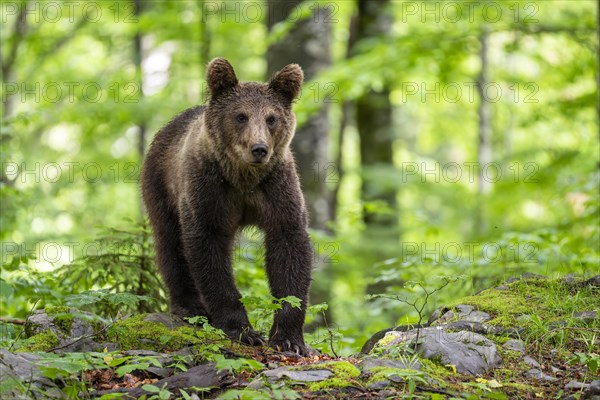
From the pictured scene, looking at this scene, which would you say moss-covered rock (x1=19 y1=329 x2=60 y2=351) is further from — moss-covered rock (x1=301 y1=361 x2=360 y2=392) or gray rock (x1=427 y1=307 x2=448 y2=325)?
gray rock (x1=427 y1=307 x2=448 y2=325)

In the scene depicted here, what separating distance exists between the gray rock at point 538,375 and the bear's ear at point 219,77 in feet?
11.0

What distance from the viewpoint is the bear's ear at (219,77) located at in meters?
6.12

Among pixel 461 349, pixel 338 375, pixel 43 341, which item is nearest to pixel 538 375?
pixel 461 349

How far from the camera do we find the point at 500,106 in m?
23.8

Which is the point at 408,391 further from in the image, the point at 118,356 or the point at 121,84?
the point at 121,84

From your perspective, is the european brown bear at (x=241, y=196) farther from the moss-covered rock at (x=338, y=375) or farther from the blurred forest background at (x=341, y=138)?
the moss-covered rock at (x=338, y=375)

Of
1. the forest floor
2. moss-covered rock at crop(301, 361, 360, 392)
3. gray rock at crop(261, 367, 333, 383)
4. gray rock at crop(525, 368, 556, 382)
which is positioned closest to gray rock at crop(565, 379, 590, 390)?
the forest floor

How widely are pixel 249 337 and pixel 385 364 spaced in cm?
152

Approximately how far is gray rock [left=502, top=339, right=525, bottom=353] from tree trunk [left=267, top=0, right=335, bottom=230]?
21.5ft

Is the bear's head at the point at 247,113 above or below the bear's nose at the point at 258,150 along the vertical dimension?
above

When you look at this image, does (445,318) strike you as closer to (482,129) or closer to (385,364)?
(385,364)

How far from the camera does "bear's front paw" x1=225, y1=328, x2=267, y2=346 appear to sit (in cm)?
540

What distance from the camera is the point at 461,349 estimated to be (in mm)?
4414

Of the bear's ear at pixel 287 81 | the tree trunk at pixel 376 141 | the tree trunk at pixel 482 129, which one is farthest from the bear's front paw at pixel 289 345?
the tree trunk at pixel 482 129
